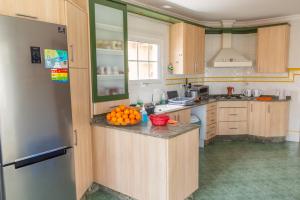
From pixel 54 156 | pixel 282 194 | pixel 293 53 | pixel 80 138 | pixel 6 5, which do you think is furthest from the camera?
pixel 293 53

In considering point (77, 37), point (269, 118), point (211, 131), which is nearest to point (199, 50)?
point (211, 131)

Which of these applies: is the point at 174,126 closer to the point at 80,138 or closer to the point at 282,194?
the point at 80,138

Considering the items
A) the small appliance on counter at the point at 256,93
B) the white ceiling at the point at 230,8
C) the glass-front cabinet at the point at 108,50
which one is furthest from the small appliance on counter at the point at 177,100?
the small appliance on counter at the point at 256,93

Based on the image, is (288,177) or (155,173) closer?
(155,173)

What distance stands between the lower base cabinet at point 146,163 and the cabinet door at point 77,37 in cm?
81

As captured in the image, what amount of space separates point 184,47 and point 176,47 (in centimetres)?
16

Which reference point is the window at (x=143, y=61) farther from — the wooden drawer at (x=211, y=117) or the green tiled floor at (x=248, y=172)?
the green tiled floor at (x=248, y=172)

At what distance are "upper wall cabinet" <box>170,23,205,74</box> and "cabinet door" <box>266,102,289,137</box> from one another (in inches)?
67.8

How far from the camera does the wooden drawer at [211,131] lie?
4730mm

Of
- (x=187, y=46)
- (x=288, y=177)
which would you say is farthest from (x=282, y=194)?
(x=187, y=46)

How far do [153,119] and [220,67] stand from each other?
3379 mm

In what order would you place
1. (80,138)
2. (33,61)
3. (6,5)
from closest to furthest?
1. (6,5)
2. (33,61)
3. (80,138)

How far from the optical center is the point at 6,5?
1.81 m

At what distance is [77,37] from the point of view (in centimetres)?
253
